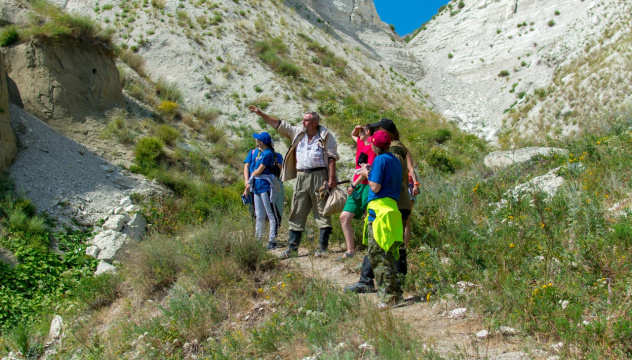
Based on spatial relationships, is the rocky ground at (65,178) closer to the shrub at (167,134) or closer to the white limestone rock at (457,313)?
the shrub at (167,134)

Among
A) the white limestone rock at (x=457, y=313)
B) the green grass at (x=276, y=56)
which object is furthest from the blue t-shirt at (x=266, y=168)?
the green grass at (x=276, y=56)

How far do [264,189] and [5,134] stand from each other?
530cm

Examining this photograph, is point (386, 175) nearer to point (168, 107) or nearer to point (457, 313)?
point (457, 313)

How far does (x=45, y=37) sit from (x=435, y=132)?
462 inches

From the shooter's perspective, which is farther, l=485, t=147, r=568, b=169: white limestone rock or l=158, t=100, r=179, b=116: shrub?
→ l=158, t=100, r=179, b=116: shrub

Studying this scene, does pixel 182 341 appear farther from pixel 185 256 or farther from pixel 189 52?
pixel 189 52

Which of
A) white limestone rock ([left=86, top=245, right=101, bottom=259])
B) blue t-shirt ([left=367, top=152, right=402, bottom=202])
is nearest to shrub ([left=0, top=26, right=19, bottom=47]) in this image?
white limestone rock ([left=86, top=245, right=101, bottom=259])

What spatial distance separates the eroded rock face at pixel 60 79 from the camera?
9961 millimetres

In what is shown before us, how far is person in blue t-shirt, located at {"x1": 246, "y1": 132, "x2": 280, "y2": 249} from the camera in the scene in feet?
18.9

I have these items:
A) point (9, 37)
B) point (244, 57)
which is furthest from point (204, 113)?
point (9, 37)

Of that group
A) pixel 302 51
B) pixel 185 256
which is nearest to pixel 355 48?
pixel 302 51

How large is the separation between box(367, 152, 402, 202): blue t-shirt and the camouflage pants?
0.41m

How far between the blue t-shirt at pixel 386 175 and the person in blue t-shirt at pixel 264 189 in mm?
2242

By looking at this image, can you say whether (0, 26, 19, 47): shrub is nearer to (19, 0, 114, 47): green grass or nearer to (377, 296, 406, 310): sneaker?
(19, 0, 114, 47): green grass
